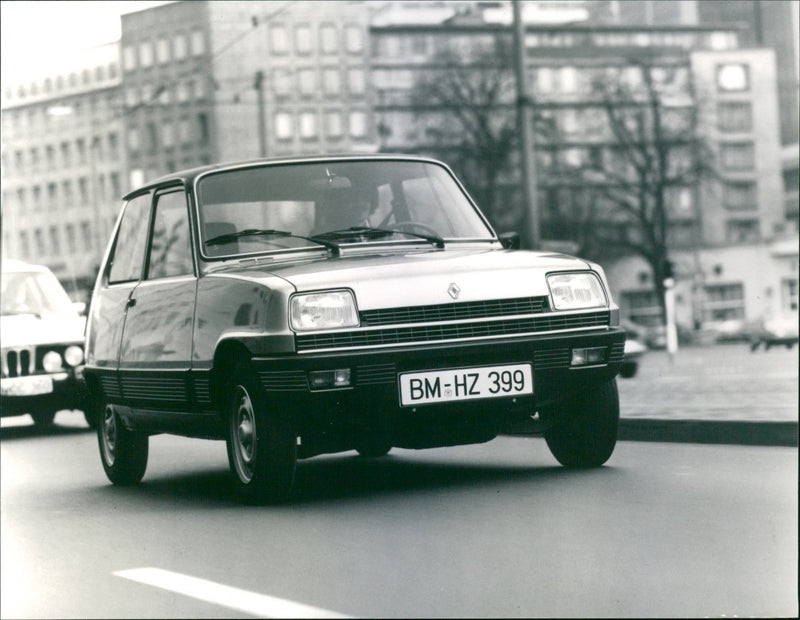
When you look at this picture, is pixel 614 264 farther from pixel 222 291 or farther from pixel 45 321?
pixel 45 321

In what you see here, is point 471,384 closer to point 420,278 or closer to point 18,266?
point 420,278

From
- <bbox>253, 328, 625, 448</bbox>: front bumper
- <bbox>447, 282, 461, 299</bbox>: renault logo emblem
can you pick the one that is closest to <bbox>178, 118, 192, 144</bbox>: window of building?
<bbox>253, 328, 625, 448</bbox>: front bumper

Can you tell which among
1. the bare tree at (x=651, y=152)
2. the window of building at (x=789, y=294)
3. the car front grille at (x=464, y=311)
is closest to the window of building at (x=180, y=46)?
the car front grille at (x=464, y=311)

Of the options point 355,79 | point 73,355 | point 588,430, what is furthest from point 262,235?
point 588,430

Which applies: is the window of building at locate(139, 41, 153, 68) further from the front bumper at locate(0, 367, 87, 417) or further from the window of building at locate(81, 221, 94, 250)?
the front bumper at locate(0, 367, 87, 417)

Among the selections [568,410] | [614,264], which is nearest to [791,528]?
[614,264]
